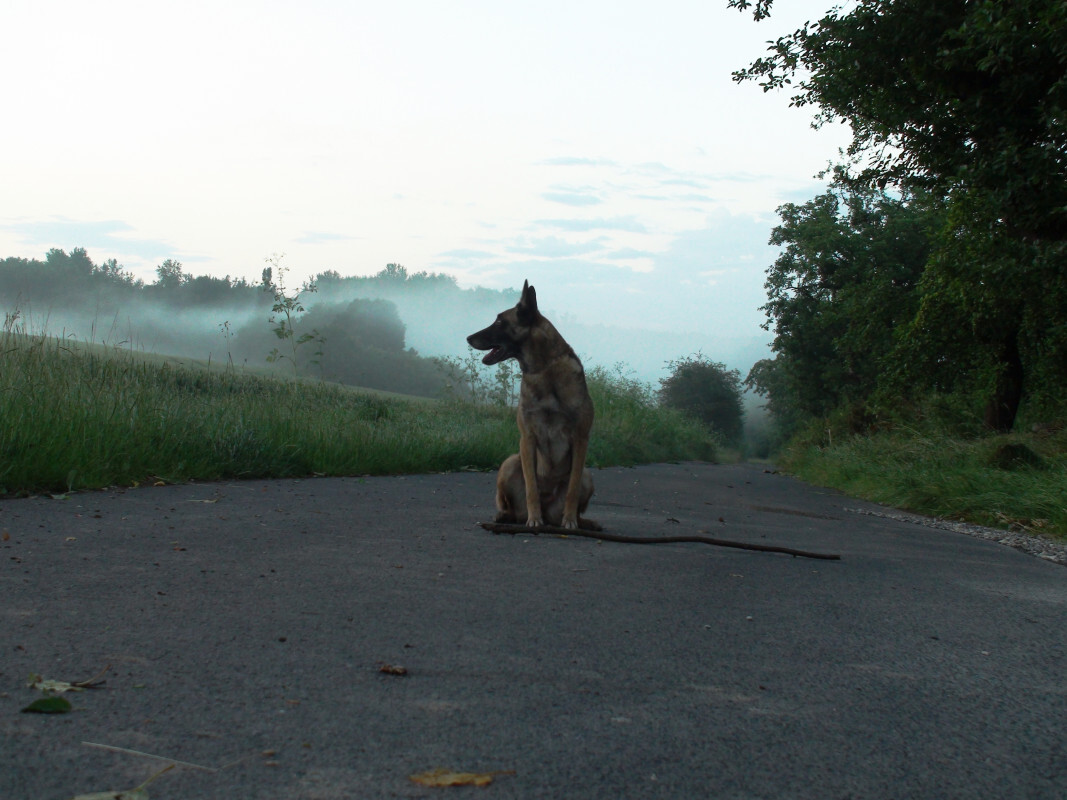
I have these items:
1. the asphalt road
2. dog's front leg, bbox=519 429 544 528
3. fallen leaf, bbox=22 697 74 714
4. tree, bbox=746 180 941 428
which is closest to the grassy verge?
the asphalt road

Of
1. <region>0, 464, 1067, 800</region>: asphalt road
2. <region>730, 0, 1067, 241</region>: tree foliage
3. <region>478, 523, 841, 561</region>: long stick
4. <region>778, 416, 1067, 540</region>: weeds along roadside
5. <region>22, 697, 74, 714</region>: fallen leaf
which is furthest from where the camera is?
<region>730, 0, 1067, 241</region>: tree foliage

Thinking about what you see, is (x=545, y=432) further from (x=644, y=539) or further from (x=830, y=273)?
(x=830, y=273)

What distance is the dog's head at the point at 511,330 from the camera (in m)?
6.98

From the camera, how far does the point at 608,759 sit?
2164mm

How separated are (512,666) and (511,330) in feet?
14.1

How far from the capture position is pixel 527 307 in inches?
277

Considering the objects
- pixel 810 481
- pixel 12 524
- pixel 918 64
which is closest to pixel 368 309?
pixel 810 481

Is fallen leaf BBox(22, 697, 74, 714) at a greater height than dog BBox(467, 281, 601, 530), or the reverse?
dog BBox(467, 281, 601, 530)

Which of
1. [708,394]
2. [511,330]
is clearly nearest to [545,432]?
[511,330]

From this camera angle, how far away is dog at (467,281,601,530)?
21.6ft

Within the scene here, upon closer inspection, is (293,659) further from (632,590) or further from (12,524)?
(12,524)

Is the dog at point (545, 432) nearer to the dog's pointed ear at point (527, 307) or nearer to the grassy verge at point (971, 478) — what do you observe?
the dog's pointed ear at point (527, 307)

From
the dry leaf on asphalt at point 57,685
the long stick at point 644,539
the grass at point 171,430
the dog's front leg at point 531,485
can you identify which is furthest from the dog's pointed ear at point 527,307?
the dry leaf on asphalt at point 57,685

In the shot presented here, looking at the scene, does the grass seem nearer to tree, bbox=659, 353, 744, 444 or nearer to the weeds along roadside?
the weeds along roadside
